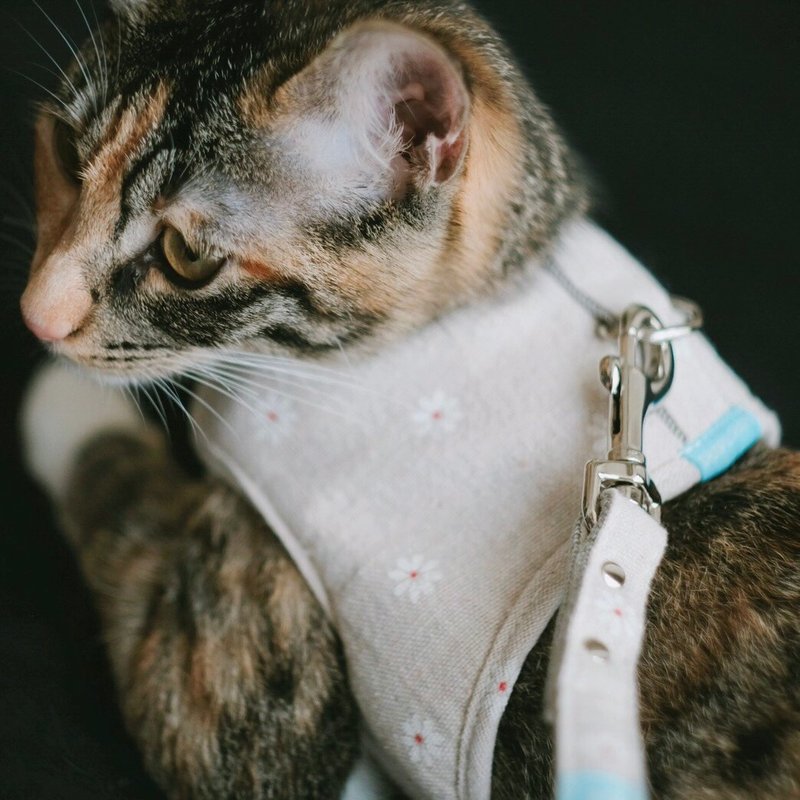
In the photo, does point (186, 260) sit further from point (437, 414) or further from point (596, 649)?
point (596, 649)

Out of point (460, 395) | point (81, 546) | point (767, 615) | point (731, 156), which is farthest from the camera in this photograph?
point (731, 156)

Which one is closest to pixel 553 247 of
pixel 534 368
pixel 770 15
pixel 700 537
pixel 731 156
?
pixel 534 368

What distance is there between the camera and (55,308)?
0.73 m

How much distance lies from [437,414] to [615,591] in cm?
26

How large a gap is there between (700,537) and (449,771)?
1.02ft

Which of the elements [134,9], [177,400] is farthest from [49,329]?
[134,9]

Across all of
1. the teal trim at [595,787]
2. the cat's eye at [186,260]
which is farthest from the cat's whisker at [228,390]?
the teal trim at [595,787]

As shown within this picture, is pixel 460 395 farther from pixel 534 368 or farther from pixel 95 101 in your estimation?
pixel 95 101

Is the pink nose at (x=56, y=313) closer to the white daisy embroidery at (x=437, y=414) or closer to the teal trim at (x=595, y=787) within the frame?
the white daisy embroidery at (x=437, y=414)

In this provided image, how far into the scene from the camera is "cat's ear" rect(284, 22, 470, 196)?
23.5 inches

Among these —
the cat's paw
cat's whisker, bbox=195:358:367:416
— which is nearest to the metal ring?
cat's whisker, bbox=195:358:367:416

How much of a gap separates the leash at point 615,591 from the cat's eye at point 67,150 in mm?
553

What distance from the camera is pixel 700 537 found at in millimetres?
740

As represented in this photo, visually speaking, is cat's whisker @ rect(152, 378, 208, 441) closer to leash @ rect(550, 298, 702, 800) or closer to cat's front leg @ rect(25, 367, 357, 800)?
cat's front leg @ rect(25, 367, 357, 800)
